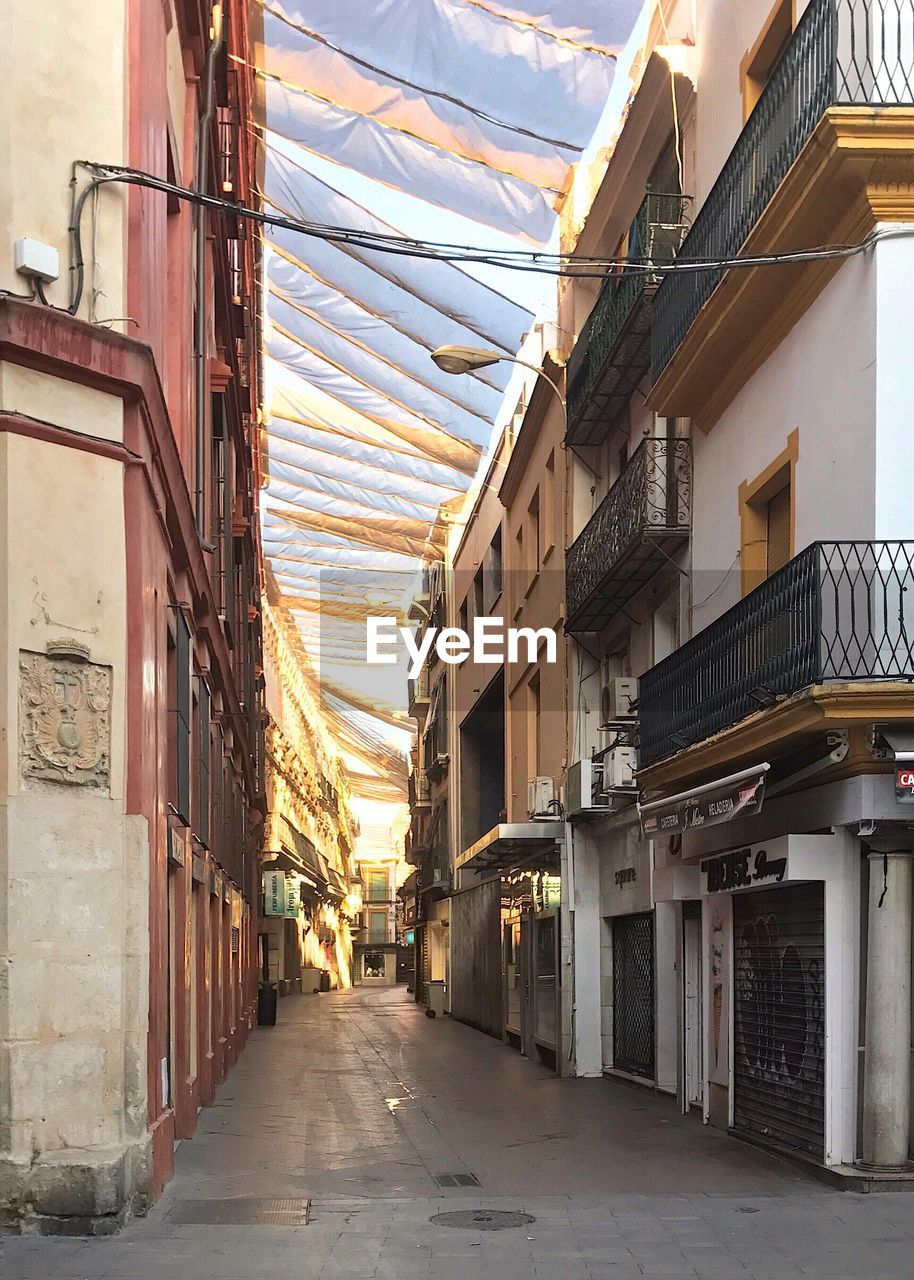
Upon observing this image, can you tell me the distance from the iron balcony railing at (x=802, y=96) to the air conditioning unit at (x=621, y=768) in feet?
19.6

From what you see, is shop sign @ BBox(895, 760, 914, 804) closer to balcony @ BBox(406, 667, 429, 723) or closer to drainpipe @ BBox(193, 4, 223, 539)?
drainpipe @ BBox(193, 4, 223, 539)

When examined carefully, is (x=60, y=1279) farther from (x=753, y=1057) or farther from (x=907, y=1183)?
(x=753, y=1057)

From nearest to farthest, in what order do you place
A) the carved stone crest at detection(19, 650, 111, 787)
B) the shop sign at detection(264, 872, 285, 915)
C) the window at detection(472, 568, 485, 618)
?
1. the carved stone crest at detection(19, 650, 111, 787)
2. the window at detection(472, 568, 485, 618)
3. the shop sign at detection(264, 872, 285, 915)

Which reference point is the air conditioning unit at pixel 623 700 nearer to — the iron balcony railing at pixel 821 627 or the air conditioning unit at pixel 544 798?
the air conditioning unit at pixel 544 798

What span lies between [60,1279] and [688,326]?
11.3 metres

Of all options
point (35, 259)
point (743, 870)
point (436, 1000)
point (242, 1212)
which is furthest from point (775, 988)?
point (436, 1000)

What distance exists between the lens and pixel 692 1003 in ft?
59.4

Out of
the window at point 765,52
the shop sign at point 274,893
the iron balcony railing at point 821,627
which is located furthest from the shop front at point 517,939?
the window at point 765,52

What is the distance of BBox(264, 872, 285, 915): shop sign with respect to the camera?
1902 inches

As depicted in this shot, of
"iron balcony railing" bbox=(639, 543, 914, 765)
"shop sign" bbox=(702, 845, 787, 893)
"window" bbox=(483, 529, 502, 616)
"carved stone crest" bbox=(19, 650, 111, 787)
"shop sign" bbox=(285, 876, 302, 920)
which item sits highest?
"window" bbox=(483, 529, 502, 616)

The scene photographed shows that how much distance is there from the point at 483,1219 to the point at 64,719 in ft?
14.3

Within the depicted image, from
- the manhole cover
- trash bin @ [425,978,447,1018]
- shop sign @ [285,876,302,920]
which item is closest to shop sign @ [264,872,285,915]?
shop sign @ [285,876,302,920]

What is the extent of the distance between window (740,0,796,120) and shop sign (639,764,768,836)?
21.4ft

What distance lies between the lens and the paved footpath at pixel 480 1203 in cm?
948
